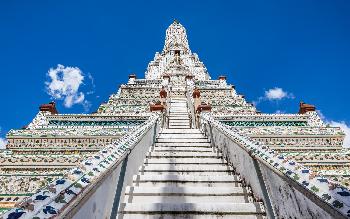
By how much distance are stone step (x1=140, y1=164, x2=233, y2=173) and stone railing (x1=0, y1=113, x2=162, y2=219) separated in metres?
0.90

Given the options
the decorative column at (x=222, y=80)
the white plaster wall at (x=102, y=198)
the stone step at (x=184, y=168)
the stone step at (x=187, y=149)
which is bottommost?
the white plaster wall at (x=102, y=198)

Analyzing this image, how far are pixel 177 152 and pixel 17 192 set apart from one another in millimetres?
2972

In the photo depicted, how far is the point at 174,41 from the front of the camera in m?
35.7

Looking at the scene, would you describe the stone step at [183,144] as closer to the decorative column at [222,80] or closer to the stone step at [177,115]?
the stone step at [177,115]

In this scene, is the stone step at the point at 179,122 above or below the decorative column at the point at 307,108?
below

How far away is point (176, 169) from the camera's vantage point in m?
5.42

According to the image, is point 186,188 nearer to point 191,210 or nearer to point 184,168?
point 191,210

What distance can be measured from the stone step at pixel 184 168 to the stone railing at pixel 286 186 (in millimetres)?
440

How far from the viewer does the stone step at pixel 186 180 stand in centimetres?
467

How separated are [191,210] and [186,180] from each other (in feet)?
3.40

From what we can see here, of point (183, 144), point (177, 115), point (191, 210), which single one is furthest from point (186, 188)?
point (177, 115)

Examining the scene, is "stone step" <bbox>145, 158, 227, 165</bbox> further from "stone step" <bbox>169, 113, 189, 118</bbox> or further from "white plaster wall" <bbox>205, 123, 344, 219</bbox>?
"stone step" <bbox>169, 113, 189, 118</bbox>

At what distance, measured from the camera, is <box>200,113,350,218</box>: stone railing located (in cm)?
210

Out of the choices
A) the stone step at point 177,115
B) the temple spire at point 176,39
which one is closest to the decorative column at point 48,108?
the stone step at point 177,115
